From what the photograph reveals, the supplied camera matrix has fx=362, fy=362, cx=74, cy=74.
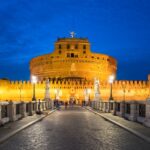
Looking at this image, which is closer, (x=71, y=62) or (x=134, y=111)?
(x=134, y=111)

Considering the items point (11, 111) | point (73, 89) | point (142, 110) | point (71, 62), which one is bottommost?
point (11, 111)

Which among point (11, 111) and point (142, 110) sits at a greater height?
point (142, 110)

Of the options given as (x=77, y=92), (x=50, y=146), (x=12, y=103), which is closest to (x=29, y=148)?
(x=50, y=146)

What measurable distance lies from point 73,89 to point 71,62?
23.9 metres

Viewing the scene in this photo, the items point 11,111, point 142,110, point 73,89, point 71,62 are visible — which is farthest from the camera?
point 71,62

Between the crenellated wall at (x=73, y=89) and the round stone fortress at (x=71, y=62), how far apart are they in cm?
2079

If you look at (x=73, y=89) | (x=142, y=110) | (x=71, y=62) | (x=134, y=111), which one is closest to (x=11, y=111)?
(x=134, y=111)

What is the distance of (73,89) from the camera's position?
9519 centimetres

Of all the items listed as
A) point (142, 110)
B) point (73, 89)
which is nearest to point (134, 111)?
point (142, 110)

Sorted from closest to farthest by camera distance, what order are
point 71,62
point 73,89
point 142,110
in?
point 142,110 < point 73,89 < point 71,62

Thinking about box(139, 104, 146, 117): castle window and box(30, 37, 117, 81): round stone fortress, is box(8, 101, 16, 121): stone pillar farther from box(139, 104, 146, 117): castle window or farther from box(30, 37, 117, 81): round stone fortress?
box(30, 37, 117, 81): round stone fortress

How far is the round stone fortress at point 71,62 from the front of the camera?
4638 inches

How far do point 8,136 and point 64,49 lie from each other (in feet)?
353

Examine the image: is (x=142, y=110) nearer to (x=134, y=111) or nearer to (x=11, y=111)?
(x=134, y=111)
